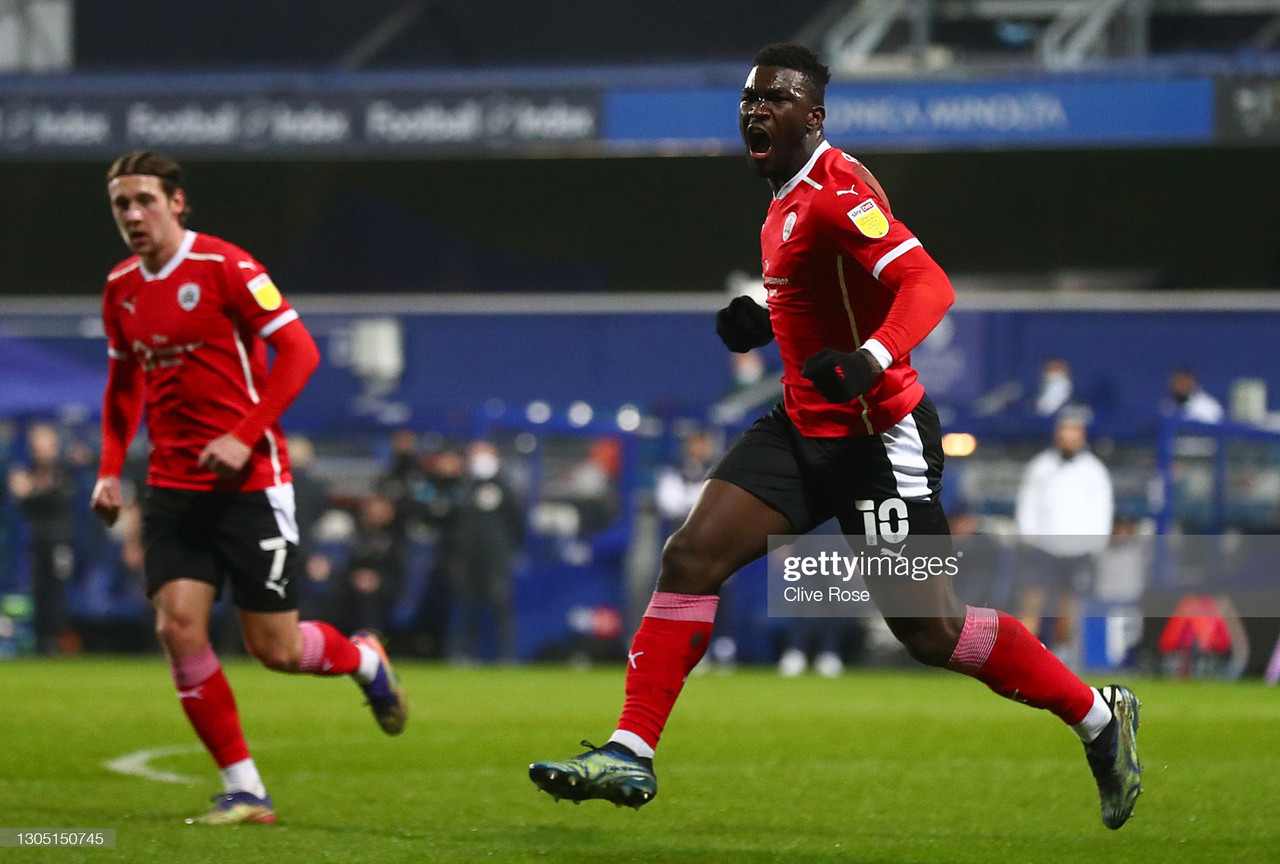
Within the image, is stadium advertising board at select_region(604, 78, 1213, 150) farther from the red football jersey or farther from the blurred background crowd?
the red football jersey

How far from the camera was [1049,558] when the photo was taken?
14.5 metres

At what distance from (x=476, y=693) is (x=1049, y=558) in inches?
185

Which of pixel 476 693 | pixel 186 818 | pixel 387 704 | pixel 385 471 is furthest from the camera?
pixel 385 471

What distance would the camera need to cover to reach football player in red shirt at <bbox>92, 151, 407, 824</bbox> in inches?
242

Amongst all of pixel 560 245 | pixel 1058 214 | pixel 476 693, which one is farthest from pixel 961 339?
pixel 476 693

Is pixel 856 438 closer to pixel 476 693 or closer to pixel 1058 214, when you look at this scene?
pixel 476 693

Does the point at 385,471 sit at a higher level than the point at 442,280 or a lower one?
lower

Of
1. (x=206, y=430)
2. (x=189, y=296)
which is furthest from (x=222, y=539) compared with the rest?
(x=189, y=296)

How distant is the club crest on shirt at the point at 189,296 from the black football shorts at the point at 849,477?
2037 mm

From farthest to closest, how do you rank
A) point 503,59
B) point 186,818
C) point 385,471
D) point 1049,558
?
1. point 503,59
2. point 385,471
3. point 1049,558
4. point 186,818

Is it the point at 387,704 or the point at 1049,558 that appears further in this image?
the point at 1049,558

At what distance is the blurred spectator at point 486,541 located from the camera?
15.4 m

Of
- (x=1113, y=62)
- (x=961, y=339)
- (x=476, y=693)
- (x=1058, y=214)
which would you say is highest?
(x=1113, y=62)

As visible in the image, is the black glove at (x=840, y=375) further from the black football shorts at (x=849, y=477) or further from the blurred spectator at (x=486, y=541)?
the blurred spectator at (x=486, y=541)
